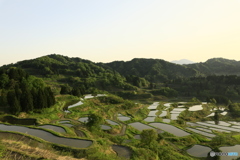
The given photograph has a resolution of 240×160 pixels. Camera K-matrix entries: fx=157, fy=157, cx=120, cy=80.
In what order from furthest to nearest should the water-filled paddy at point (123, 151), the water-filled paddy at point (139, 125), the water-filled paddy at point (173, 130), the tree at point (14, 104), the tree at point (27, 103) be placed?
the water-filled paddy at point (139, 125)
the water-filled paddy at point (173, 130)
the tree at point (27, 103)
the tree at point (14, 104)
the water-filled paddy at point (123, 151)

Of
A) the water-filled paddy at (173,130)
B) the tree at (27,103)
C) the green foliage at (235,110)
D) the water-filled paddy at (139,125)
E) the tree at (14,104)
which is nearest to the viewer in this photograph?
A: the tree at (14,104)

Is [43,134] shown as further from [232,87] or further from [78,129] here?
[232,87]

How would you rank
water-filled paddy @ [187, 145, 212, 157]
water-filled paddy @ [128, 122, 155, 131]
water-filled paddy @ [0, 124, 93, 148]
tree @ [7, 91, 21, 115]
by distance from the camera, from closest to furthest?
1. water-filled paddy @ [0, 124, 93, 148]
2. water-filled paddy @ [187, 145, 212, 157]
3. tree @ [7, 91, 21, 115]
4. water-filled paddy @ [128, 122, 155, 131]

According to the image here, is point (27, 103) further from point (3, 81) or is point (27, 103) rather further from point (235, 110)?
point (235, 110)

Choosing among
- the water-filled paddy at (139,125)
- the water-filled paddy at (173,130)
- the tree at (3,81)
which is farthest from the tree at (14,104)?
the water-filled paddy at (173,130)

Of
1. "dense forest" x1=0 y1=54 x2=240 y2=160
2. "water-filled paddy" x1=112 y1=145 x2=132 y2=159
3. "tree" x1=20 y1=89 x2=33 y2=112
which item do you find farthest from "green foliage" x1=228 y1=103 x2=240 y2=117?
"tree" x1=20 y1=89 x2=33 y2=112

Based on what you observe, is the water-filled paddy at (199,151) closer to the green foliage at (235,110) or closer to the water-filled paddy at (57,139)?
the water-filled paddy at (57,139)

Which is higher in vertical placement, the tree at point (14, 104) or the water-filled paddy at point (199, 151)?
the tree at point (14, 104)

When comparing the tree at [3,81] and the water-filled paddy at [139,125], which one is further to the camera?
the tree at [3,81]

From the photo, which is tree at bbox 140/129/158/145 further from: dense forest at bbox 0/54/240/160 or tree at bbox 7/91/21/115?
tree at bbox 7/91/21/115

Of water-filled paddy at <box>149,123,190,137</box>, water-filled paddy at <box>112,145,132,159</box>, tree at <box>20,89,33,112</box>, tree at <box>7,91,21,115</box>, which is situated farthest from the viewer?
water-filled paddy at <box>149,123,190,137</box>

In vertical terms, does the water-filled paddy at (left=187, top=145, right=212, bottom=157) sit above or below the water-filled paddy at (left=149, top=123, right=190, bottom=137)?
above
